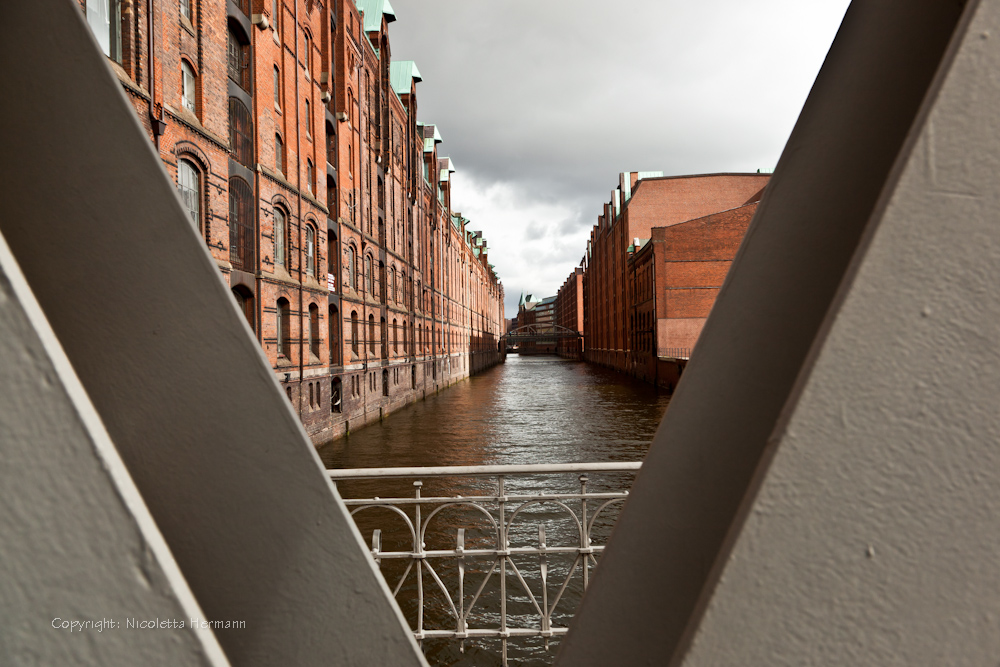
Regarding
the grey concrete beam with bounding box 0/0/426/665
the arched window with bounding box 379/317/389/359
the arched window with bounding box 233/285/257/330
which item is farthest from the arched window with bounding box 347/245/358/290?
the grey concrete beam with bounding box 0/0/426/665

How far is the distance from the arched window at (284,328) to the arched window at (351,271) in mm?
5088

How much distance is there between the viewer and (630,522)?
1.17 meters

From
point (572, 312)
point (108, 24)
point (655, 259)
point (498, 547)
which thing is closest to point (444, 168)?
point (655, 259)

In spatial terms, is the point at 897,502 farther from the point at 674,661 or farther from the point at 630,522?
the point at 630,522

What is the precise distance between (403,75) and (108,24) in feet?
74.8

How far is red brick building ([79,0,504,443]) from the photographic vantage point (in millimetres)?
10070

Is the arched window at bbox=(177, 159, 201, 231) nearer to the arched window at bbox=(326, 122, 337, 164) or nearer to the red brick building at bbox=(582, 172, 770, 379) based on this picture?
the arched window at bbox=(326, 122, 337, 164)

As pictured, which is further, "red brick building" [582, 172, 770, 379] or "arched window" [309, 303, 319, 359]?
"red brick building" [582, 172, 770, 379]


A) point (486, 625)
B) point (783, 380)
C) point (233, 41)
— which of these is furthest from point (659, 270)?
point (783, 380)

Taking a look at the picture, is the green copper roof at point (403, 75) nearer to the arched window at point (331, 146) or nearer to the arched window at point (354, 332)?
the arched window at point (331, 146)

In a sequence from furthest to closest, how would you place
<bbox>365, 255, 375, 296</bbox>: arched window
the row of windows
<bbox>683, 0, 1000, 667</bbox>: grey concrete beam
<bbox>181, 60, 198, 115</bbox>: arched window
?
<bbox>365, 255, 375, 296</bbox>: arched window < <bbox>181, 60, 198, 115</bbox>: arched window < the row of windows < <bbox>683, 0, 1000, 667</bbox>: grey concrete beam

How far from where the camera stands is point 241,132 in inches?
497

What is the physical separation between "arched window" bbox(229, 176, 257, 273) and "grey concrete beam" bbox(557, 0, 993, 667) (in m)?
12.8

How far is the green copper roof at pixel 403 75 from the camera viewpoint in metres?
28.7
